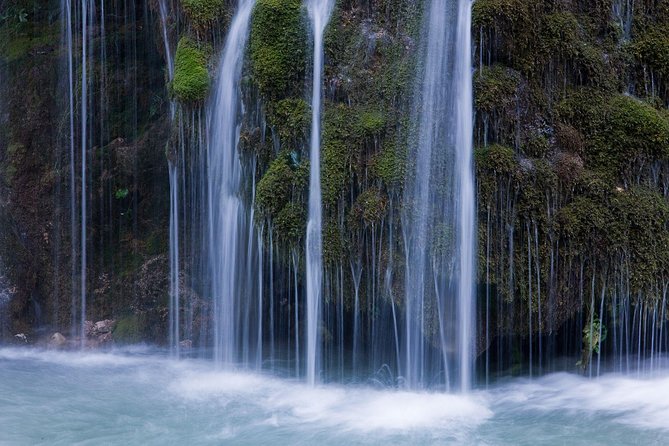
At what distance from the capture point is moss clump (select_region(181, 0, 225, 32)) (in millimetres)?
8570

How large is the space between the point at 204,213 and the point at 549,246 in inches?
189

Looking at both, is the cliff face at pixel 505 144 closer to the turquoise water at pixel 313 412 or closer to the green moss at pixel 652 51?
the green moss at pixel 652 51

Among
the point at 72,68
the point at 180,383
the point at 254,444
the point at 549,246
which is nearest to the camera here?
the point at 254,444

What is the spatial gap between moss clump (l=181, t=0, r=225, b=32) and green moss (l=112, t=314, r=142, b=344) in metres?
4.71

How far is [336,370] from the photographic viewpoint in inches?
337

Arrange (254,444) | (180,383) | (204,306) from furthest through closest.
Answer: (204,306)
(180,383)
(254,444)

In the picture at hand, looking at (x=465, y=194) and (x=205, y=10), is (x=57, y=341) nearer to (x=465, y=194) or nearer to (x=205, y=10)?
(x=205, y=10)

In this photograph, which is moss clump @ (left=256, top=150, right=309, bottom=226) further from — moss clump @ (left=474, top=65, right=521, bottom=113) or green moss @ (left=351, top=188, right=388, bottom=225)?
moss clump @ (left=474, top=65, right=521, bottom=113)

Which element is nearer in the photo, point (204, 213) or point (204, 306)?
point (204, 213)

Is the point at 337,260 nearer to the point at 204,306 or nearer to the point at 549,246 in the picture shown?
the point at 549,246

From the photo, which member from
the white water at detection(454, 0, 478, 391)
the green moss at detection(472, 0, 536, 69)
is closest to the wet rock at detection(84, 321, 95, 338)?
the white water at detection(454, 0, 478, 391)

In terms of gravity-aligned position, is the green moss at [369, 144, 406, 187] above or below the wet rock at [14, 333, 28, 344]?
above

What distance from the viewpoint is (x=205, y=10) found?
857 centimetres

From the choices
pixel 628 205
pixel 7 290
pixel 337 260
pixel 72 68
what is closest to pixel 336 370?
pixel 337 260
